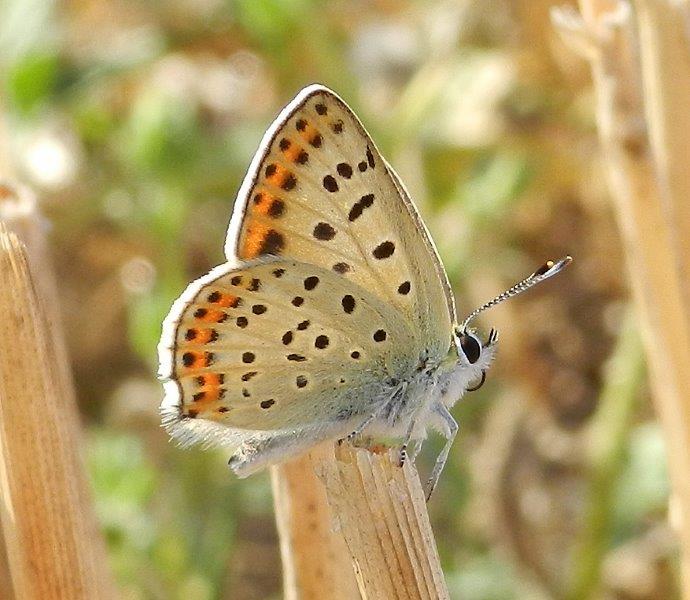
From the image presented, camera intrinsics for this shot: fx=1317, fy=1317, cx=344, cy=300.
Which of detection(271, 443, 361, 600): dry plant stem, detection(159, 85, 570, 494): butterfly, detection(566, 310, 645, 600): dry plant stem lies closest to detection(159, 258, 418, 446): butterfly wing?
detection(159, 85, 570, 494): butterfly

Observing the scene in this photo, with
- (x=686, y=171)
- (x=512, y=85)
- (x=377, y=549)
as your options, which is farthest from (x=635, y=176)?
(x=512, y=85)

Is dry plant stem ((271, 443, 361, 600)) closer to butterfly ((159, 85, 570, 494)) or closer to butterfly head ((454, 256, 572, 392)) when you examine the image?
butterfly ((159, 85, 570, 494))

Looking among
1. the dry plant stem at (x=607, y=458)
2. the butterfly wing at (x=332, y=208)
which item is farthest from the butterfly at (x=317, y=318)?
the dry plant stem at (x=607, y=458)

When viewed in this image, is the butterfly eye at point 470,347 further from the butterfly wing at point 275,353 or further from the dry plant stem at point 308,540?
the dry plant stem at point 308,540

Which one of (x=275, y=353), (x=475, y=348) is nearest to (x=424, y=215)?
(x=475, y=348)

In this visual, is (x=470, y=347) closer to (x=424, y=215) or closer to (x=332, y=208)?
(x=332, y=208)
